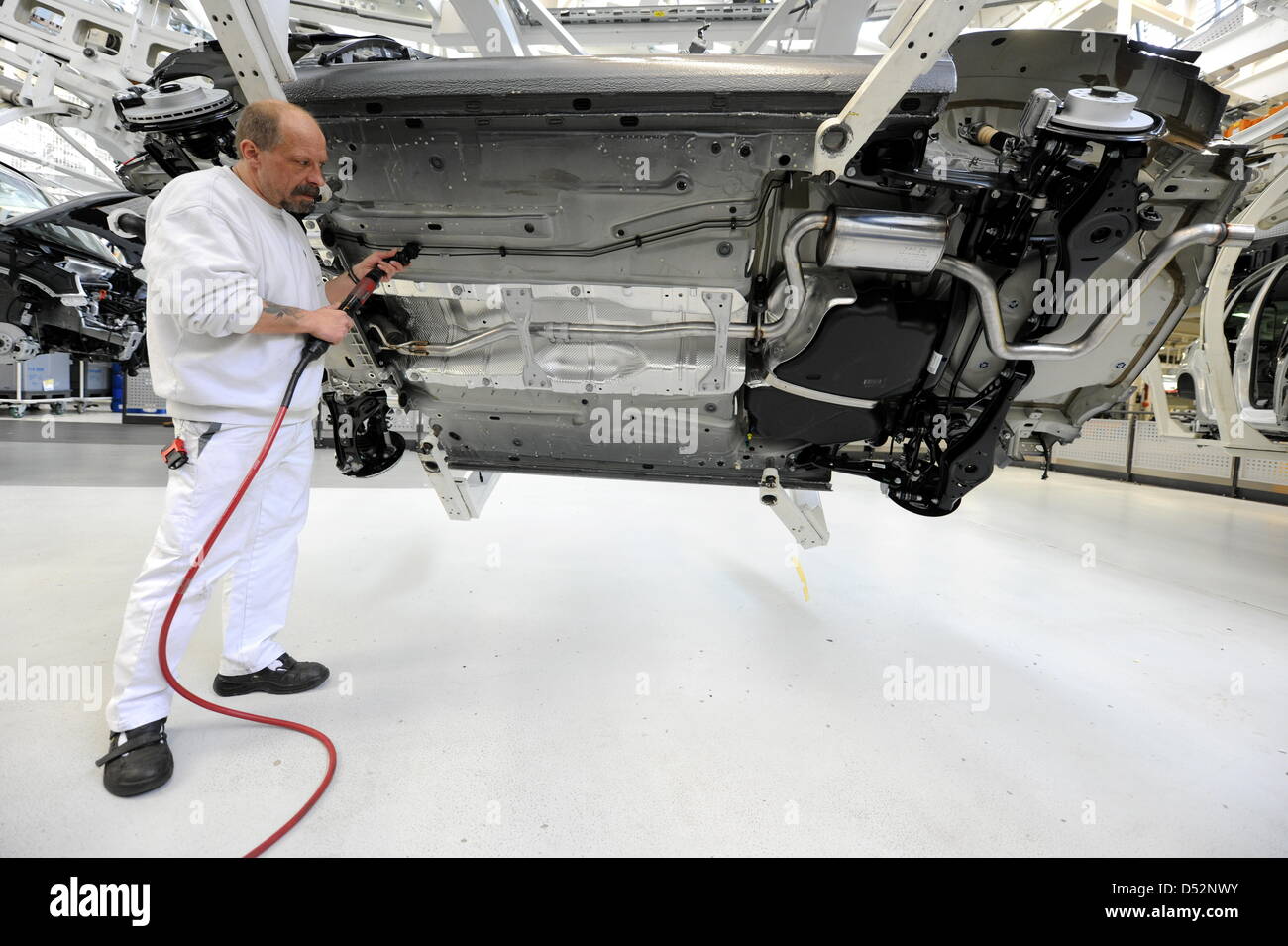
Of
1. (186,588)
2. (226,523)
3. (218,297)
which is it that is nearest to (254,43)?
(218,297)

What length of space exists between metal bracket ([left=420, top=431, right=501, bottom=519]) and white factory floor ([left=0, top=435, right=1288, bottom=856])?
405 millimetres

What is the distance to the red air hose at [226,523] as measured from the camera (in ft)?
4.56

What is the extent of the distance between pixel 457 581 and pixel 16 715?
4.66 feet

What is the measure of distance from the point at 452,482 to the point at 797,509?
1286 mm

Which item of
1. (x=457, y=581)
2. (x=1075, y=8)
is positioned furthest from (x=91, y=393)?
(x=1075, y=8)

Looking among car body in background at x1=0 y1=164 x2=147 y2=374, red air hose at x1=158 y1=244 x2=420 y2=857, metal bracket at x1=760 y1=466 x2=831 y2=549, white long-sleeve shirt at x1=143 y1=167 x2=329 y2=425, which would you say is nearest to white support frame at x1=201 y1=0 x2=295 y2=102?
white long-sleeve shirt at x1=143 y1=167 x2=329 y2=425

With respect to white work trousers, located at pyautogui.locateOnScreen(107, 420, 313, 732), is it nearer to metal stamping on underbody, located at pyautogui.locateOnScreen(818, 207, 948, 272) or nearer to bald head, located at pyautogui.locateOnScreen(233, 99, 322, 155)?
bald head, located at pyautogui.locateOnScreen(233, 99, 322, 155)

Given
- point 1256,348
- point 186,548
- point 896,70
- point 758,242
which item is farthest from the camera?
point 1256,348

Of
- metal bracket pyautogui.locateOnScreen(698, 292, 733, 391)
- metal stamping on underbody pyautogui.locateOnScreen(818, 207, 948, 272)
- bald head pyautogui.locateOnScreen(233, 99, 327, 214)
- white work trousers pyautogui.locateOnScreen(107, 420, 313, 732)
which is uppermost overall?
bald head pyautogui.locateOnScreen(233, 99, 327, 214)

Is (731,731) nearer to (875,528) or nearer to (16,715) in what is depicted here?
(16,715)

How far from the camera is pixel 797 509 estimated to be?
7.48ft

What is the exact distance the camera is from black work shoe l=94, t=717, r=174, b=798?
52.9 inches

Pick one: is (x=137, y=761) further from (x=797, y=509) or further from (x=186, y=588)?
(x=797, y=509)

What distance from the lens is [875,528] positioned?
405cm
